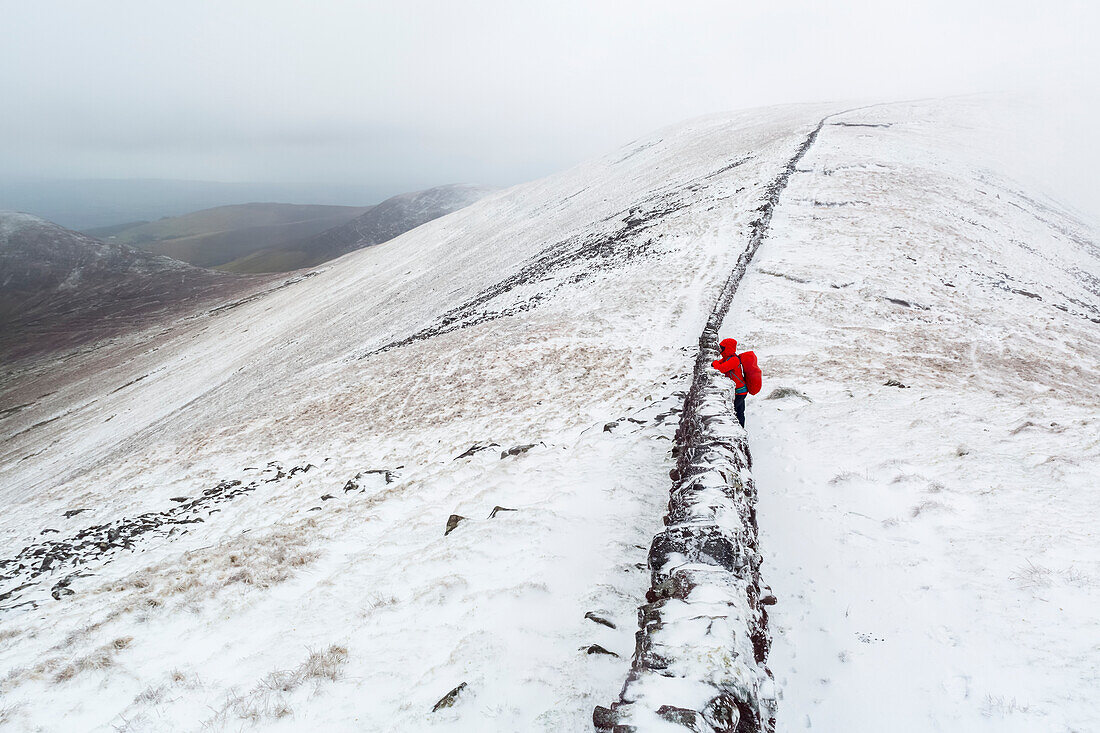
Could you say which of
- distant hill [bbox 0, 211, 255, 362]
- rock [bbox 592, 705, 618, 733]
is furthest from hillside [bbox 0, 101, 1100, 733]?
distant hill [bbox 0, 211, 255, 362]

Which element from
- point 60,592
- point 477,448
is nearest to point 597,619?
point 477,448

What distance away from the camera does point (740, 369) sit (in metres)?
10.3

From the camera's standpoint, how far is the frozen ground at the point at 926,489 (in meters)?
5.03

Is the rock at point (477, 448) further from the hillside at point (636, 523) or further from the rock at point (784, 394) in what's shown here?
the rock at point (784, 394)

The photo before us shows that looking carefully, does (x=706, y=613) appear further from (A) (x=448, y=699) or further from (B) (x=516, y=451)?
(B) (x=516, y=451)

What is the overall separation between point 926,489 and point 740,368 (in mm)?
3667

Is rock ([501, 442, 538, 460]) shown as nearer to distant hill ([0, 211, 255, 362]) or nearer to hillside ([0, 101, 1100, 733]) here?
hillside ([0, 101, 1100, 733])

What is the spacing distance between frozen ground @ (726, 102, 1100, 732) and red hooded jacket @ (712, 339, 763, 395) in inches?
51.2

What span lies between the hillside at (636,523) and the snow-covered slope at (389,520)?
0.22 ft

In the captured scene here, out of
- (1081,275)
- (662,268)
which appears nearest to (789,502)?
(662,268)

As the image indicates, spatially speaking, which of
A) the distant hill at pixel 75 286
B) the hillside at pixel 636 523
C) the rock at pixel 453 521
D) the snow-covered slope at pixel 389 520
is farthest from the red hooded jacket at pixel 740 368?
the distant hill at pixel 75 286

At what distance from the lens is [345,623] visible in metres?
6.84

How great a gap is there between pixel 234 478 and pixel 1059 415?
2068 cm

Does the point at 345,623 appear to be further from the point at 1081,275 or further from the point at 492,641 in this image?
the point at 1081,275
